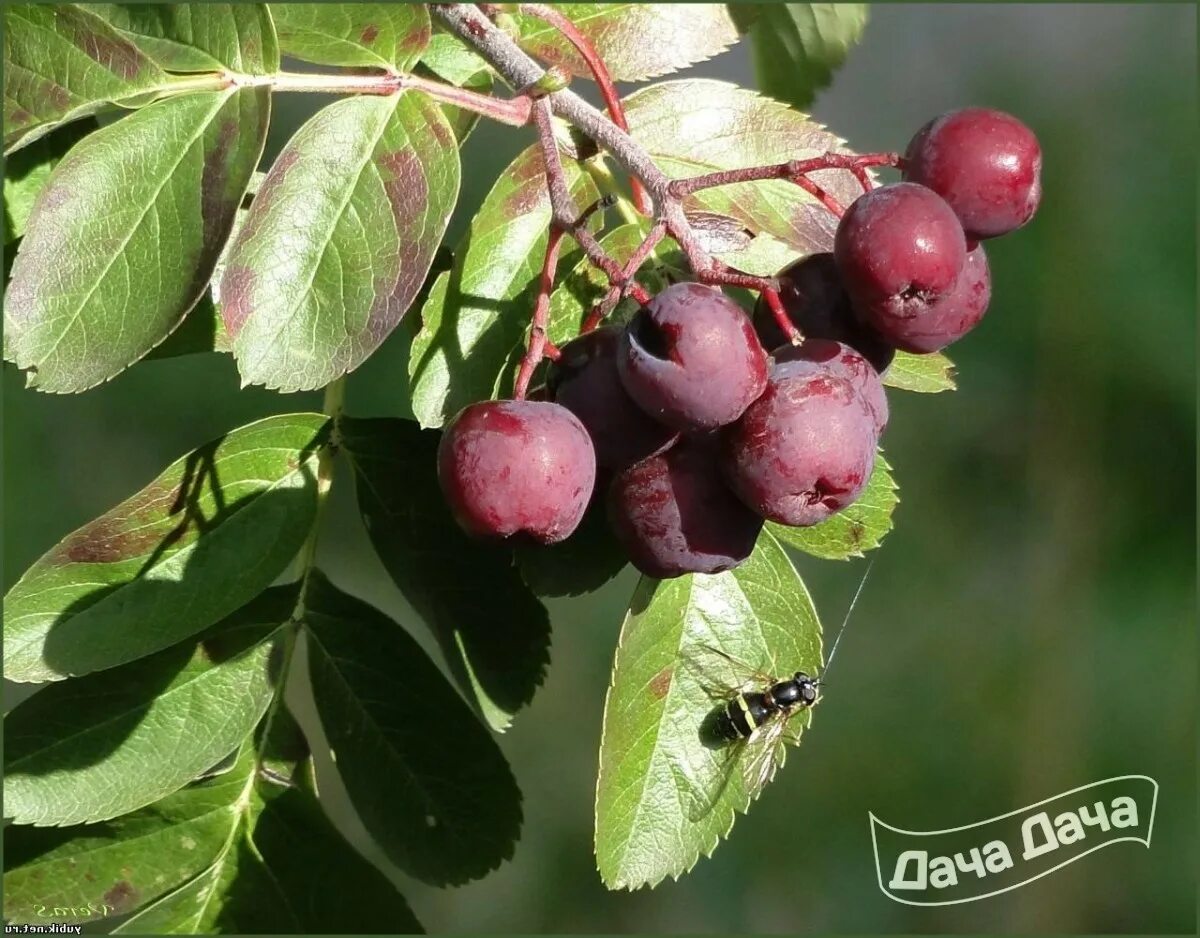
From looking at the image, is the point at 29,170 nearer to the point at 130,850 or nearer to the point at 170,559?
the point at 170,559

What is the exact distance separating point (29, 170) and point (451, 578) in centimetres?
54

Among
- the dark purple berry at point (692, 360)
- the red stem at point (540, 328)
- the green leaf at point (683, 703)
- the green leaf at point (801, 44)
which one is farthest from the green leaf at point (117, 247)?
the green leaf at point (801, 44)

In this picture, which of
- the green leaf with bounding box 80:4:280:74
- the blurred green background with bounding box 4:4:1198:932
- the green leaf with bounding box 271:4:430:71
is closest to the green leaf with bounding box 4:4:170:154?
the green leaf with bounding box 80:4:280:74

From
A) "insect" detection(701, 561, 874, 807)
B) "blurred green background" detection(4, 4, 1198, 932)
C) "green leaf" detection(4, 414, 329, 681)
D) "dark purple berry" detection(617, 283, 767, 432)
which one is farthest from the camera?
"blurred green background" detection(4, 4, 1198, 932)

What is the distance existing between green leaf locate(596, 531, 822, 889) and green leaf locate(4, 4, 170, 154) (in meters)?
0.65

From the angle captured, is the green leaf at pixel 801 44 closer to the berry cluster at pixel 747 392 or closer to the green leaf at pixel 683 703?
the berry cluster at pixel 747 392

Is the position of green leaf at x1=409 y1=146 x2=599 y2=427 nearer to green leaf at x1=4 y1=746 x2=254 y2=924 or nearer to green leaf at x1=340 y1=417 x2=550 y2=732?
green leaf at x1=340 y1=417 x2=550 y2=732

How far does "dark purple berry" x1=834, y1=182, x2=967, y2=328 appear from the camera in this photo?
0.92 metres

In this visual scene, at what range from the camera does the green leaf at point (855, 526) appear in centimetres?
118

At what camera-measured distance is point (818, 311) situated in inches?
39.6

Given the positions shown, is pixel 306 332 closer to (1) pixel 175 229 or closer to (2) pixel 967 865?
(1) pixel 175 229

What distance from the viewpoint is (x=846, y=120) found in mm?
4652

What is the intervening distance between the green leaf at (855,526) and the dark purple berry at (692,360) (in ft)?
1.01

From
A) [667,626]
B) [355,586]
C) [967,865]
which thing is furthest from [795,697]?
[355,586]
